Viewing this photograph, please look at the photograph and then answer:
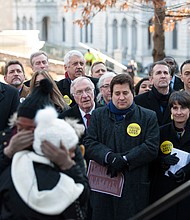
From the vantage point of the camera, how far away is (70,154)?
4.84 metres

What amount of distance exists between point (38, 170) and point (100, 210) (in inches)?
118

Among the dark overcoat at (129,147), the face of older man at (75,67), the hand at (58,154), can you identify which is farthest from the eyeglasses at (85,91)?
the hand at (58,154)

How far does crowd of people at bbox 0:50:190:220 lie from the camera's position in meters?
4.71

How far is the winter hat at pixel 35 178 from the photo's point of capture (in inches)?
184

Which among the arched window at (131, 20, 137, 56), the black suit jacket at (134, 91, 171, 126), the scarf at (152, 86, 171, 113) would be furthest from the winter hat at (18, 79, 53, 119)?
the arched window at (131, 20, 137, 56)

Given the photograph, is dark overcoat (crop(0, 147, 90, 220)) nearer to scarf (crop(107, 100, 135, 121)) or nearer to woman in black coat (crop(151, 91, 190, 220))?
scarf (crop(107, 100, 135, 121))

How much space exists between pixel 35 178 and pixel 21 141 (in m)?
0.30

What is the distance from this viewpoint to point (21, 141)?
15.9 ft

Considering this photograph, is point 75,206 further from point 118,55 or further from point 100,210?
point 118,55

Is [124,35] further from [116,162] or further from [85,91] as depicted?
[116,162]

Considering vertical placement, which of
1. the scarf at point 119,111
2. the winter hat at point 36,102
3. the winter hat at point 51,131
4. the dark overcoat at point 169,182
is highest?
the winter hat at point 36,102

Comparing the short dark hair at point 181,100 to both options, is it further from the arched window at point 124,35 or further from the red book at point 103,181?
the arched window at point 124,35

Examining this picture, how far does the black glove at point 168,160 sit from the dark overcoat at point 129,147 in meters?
0.15

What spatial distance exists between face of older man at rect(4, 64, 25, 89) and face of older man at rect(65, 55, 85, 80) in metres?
0.85
